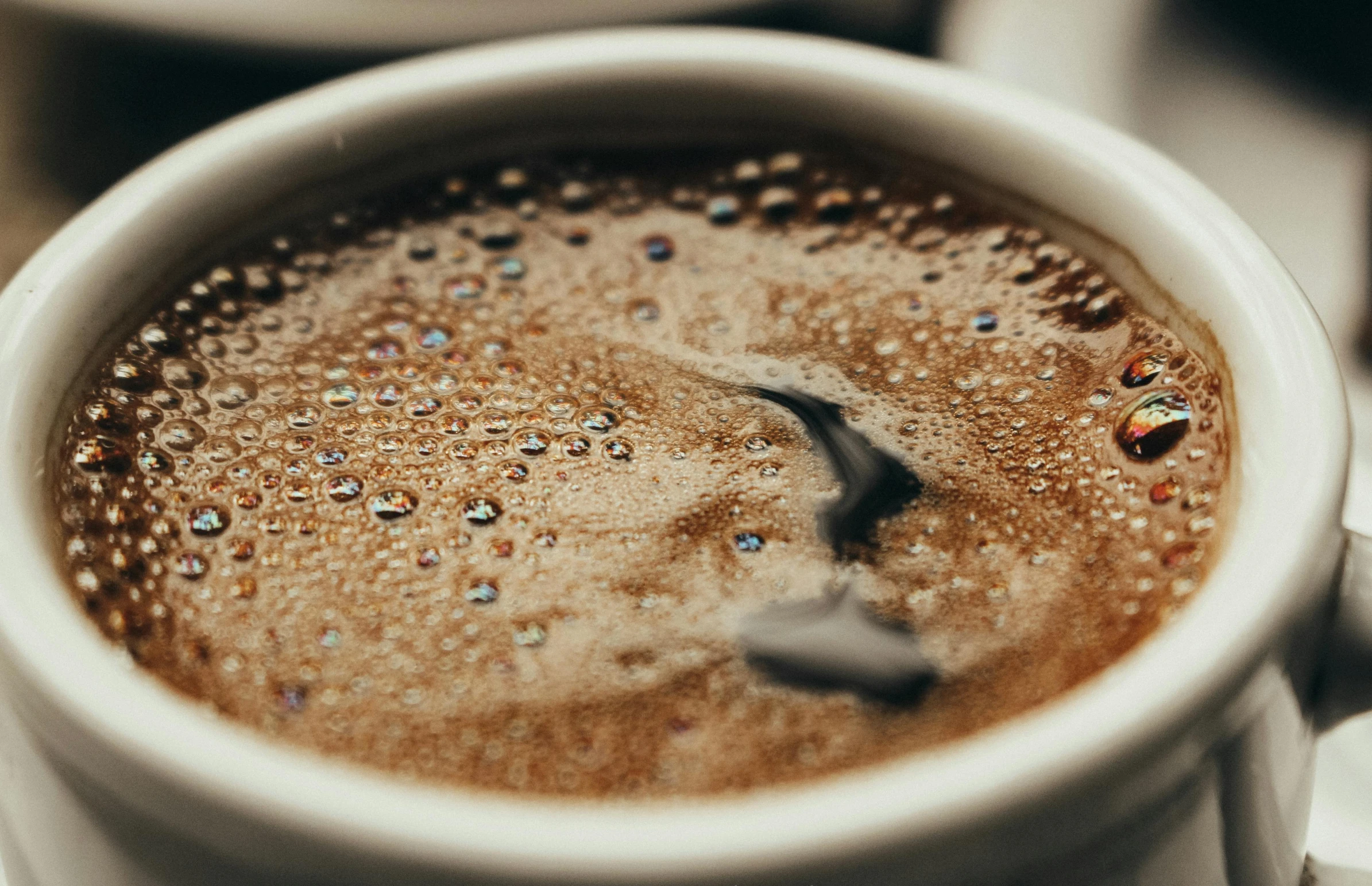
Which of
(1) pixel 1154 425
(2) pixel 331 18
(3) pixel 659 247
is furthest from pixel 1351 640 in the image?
(2) pixel 331 18

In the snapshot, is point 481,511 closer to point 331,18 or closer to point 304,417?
point 304,417

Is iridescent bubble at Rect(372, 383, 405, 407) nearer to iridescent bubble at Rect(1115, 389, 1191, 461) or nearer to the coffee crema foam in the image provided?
the coffee crema foam

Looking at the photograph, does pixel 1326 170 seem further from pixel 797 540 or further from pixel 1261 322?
pixel 797 540

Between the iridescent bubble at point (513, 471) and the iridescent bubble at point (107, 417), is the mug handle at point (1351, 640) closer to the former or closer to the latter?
the iridescent bubble at point (513, 471)

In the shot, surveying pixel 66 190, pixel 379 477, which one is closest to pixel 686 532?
pixel 379 477

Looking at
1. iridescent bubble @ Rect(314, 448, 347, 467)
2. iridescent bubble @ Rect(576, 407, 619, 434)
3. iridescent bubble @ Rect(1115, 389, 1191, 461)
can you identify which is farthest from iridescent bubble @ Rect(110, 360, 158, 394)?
iridescent bubble @ Rect(1115, 389, 1191, 461)


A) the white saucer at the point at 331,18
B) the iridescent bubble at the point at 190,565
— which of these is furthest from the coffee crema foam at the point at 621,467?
the white saucer at the point at 331,18
